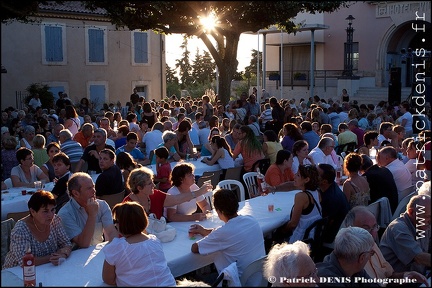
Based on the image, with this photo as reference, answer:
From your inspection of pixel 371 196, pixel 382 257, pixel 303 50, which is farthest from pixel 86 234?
pixel 303 50

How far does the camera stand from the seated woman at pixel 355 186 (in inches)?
235

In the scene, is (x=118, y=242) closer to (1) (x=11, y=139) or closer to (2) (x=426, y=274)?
(2) (x=426, y=274)

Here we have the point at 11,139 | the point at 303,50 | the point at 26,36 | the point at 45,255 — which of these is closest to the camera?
the point at 45,255

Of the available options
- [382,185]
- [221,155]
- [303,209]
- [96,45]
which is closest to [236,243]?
[303,209]

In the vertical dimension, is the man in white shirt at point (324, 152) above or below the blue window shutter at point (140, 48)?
below

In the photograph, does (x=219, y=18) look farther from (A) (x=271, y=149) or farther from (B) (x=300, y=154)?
(B) (x=300, y=154)

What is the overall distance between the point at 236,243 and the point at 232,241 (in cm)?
4

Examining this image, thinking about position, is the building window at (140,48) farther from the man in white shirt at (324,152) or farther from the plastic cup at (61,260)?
the plastic cup at (61,260)

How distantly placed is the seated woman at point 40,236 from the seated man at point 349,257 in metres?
2.09

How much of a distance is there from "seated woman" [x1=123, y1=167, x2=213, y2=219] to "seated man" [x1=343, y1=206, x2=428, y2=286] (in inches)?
70.4

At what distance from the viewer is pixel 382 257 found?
4.22m

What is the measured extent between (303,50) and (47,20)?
15.4 m

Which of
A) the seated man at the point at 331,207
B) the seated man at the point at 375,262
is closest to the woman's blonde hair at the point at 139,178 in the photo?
the seated man at the point at 331,207

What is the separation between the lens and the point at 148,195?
5234 mm
